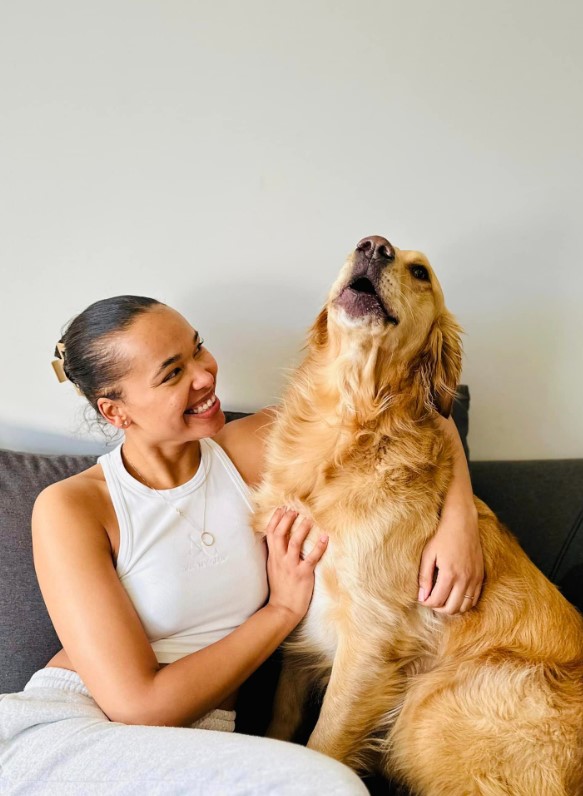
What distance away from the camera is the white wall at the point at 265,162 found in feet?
5.11

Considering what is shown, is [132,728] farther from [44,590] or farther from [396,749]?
[396,749]

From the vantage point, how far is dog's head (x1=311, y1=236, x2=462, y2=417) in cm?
127

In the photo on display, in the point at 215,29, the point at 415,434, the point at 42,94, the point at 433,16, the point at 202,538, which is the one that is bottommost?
the point at 202,538

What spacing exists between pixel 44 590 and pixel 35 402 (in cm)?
77

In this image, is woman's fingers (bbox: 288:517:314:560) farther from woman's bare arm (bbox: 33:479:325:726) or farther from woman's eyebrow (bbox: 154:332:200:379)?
woman's eyebrow (bbox: 154:332:200:379)

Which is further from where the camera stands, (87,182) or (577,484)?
(577,484)

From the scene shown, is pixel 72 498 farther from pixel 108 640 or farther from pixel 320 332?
pixel 320 332

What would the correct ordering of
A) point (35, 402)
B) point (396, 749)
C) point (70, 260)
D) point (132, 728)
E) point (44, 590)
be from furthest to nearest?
point (35, 402), point (70, 260), point (396, 749), point (44, 590), point (132, 728)

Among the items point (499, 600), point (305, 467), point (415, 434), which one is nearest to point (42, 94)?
point (305, 467)

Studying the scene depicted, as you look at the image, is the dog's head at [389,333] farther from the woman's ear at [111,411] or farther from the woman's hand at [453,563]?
the woman's ear at [111,411]

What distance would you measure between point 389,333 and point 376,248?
203mm

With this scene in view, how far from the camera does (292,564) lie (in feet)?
4.38

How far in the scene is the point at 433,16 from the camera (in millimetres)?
1600

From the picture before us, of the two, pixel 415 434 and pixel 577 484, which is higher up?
pixel 415 434
